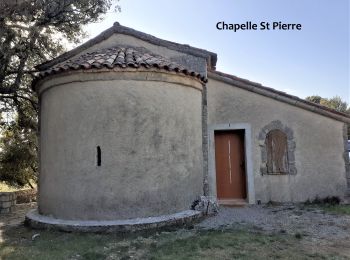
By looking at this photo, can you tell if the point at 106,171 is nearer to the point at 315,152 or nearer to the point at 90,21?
the point at 315,152

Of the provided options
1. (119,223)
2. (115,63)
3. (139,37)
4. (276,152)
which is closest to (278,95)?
(276,152)

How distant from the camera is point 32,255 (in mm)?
5934

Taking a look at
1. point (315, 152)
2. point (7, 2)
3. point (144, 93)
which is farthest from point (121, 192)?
point (7, 2)

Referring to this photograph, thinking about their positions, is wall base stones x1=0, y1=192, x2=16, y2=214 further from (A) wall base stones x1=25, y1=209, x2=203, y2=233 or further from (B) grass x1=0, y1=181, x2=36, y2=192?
(B) grass x1=0, y1=181, x2=36, y2=192

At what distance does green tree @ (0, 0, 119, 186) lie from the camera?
11117 millimetres

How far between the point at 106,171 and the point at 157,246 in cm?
235

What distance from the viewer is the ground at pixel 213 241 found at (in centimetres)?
573

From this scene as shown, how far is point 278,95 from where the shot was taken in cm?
1060

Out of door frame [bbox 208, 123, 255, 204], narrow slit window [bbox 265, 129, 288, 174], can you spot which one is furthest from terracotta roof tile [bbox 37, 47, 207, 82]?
narrow slit window [bbox 265, 129, 288, 174]

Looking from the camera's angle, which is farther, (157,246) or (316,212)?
(316,212)

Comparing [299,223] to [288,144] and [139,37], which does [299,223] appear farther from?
[139,37]

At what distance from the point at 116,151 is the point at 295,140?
5.61 m

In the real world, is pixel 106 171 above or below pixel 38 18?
below

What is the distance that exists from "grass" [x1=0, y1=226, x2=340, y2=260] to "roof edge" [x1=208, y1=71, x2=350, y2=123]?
190 inches
